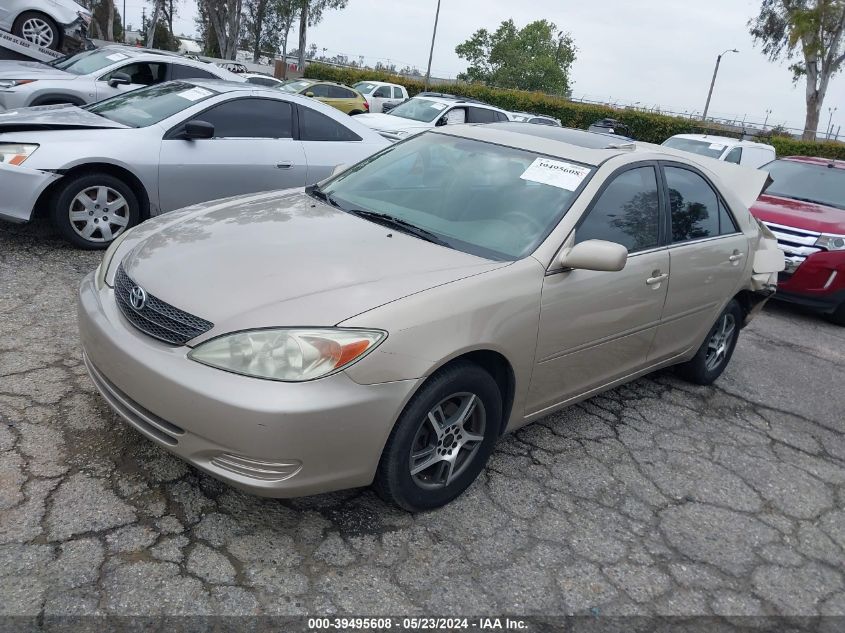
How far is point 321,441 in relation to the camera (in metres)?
2.51

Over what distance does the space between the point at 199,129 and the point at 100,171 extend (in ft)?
2.68

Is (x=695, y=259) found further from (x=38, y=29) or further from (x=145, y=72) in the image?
(x=38, y=29)

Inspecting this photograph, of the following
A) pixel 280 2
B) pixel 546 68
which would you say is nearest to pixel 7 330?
pixel 280 2

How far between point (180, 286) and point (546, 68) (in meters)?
82.3

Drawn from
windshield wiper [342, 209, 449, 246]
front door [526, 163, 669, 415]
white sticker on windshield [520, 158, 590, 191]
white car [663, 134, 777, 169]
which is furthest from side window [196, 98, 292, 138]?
white car [663, 134, 777, 169]

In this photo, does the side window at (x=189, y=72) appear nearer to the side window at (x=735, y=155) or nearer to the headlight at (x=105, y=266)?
the headlight at (x=105, y=266)

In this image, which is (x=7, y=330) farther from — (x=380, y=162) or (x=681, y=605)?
(x=681, y=605)

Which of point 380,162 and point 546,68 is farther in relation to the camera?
point 546,68

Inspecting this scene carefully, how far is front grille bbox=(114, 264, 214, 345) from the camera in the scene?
263 cm

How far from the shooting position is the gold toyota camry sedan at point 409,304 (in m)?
2.54

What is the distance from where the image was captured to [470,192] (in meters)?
3.64

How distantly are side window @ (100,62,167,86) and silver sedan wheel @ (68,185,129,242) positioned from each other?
4.67 meters

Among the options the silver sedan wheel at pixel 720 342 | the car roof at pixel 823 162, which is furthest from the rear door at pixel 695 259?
the car roof at pixel 823 162

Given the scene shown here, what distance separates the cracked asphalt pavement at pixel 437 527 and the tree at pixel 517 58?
255ft
